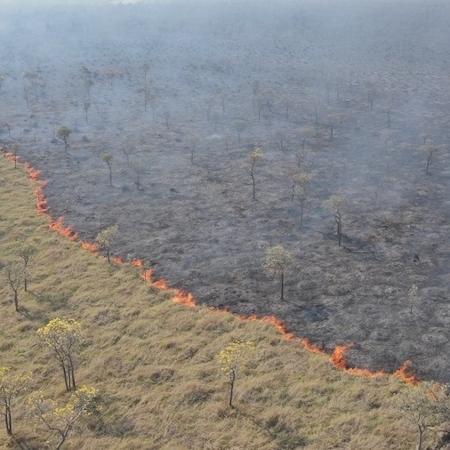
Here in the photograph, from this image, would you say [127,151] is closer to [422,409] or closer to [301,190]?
[301,190]

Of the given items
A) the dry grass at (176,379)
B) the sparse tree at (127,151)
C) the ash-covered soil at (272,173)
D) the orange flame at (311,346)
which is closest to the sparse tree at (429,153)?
the ash-covered soil at (272,173)

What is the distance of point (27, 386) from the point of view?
4544 centimetres

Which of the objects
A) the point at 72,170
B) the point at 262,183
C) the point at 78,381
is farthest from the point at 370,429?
the point at 72,170

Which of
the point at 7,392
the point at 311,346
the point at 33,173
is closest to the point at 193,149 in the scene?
the point at 33,173

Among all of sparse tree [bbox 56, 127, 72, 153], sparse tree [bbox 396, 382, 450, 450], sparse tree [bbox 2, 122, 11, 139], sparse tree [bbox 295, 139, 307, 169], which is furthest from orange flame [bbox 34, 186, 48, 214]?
sparse tree [bbox 396, 382, 450, 450]

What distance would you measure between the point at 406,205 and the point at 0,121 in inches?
3618

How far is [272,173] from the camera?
9431cm

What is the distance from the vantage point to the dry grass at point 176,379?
128 ft

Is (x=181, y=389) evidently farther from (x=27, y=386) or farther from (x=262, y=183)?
(x=262, y=183)

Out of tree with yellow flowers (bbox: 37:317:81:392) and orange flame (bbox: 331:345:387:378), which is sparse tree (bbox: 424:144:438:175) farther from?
tree with yellow flowers (bbox: 37:317:81:392)

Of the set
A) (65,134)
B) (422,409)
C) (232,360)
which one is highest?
(65,134)

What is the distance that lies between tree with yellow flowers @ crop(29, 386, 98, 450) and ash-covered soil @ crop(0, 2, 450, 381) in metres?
22.3

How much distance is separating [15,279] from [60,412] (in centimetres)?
2526

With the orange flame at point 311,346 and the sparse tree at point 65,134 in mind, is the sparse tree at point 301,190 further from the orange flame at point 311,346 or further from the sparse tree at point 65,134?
the sparse tree at point 65,134
